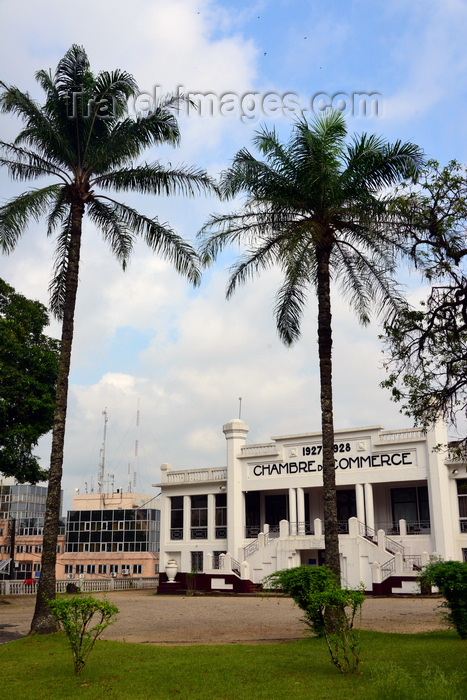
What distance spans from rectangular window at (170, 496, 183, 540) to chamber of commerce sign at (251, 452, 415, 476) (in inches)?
238

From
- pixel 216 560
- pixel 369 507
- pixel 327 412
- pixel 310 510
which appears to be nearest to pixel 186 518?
pixel 216 560

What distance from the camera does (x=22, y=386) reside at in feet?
93.9

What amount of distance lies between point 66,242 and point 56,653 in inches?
428

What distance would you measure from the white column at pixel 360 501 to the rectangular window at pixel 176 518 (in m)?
12.0

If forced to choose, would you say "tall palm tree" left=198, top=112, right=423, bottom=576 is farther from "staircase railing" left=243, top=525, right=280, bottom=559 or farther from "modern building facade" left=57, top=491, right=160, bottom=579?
"modern building facade" left=57, top=491, right=160, bottom=579

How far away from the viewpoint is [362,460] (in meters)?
34.8

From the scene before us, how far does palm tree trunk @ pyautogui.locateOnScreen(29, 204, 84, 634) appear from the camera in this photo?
1589 cm

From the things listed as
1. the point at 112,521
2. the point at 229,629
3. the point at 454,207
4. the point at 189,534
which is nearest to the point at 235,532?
the point at 189,534

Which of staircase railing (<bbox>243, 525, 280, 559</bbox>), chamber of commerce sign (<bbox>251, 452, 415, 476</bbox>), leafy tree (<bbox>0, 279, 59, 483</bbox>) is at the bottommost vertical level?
staircase railing (<bbox>243, 525, 280, 559</bbox>)

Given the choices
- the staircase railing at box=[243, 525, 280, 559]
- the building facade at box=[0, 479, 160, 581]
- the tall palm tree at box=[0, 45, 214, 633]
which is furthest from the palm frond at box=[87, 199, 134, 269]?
the building facade at box=[0, 479, 160, 581]

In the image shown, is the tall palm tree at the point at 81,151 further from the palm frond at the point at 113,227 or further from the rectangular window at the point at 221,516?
the rectangular window at the point at 221,516

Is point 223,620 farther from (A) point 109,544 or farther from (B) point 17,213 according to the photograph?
(A) point 109,544

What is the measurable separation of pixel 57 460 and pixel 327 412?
6.54 metres

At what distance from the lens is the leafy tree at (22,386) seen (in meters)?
28.5
